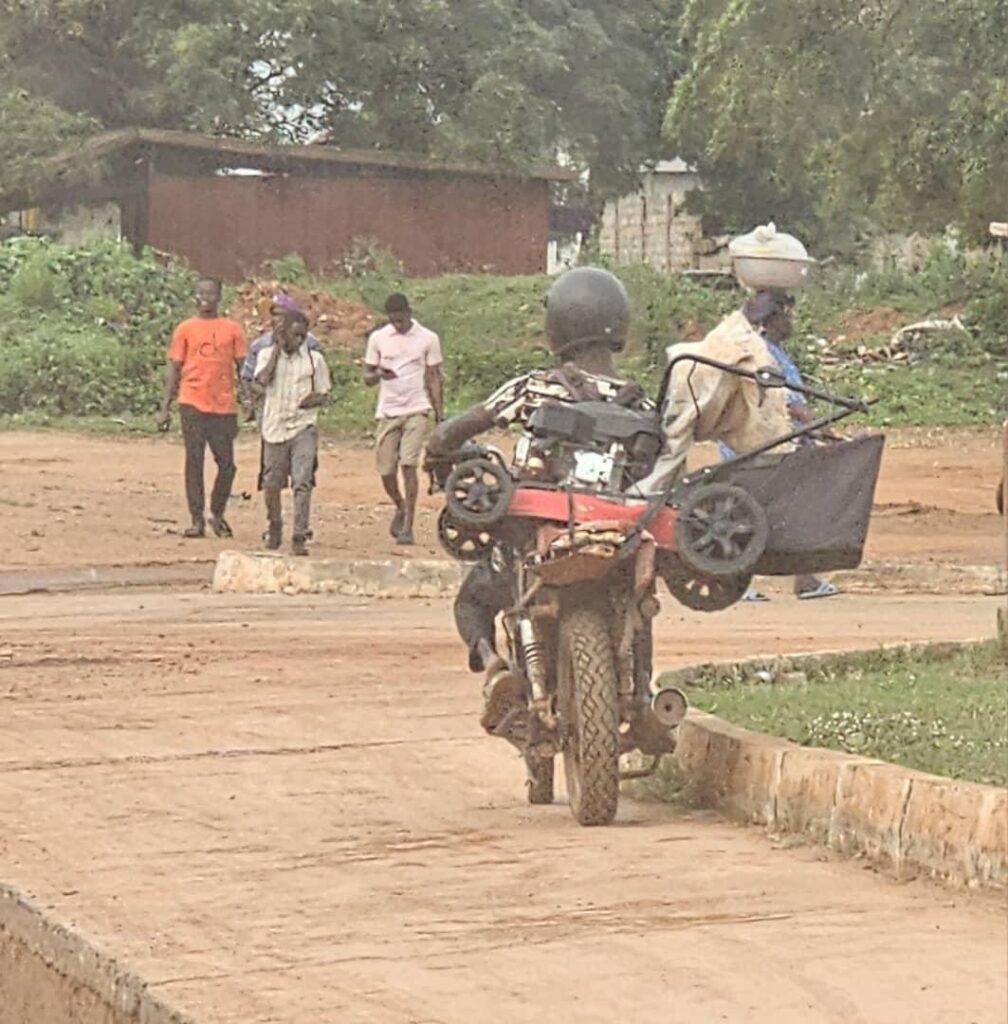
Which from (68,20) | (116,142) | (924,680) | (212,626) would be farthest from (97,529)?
(68,20)

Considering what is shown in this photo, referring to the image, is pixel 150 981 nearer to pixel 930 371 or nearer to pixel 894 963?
pixel 894 963

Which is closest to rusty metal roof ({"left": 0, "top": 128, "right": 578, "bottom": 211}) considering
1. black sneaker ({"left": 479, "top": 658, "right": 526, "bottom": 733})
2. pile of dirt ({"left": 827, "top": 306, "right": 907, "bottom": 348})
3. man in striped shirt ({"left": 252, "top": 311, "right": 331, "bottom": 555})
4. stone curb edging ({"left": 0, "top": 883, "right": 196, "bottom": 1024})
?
pile of dirt ({"left": 827, "top": 306, "right": 907, "bottom": 348})

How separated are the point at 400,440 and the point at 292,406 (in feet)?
3.96

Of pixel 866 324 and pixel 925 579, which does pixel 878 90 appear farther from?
pixel 866 324

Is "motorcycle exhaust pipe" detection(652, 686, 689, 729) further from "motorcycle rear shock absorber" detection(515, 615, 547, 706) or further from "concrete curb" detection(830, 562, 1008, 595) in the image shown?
"concrete curb" detection(830, 562, 1008, 595)

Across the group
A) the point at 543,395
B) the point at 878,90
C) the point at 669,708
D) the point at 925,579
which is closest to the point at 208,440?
the point at 925,579

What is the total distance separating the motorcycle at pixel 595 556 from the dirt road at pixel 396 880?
10.3 inches

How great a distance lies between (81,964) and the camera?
18.9ft

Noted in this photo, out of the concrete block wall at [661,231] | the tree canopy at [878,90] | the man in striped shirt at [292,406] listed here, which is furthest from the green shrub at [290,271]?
the man in striped shirt at [292,406]

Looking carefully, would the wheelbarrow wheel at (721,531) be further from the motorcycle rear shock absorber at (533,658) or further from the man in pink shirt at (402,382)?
the man in pink shirt at (402,382)

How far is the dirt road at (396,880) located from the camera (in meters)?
5.08

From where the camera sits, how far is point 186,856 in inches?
268

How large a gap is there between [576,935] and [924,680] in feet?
10.9

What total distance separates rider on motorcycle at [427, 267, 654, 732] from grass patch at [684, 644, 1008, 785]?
849 millimetres
